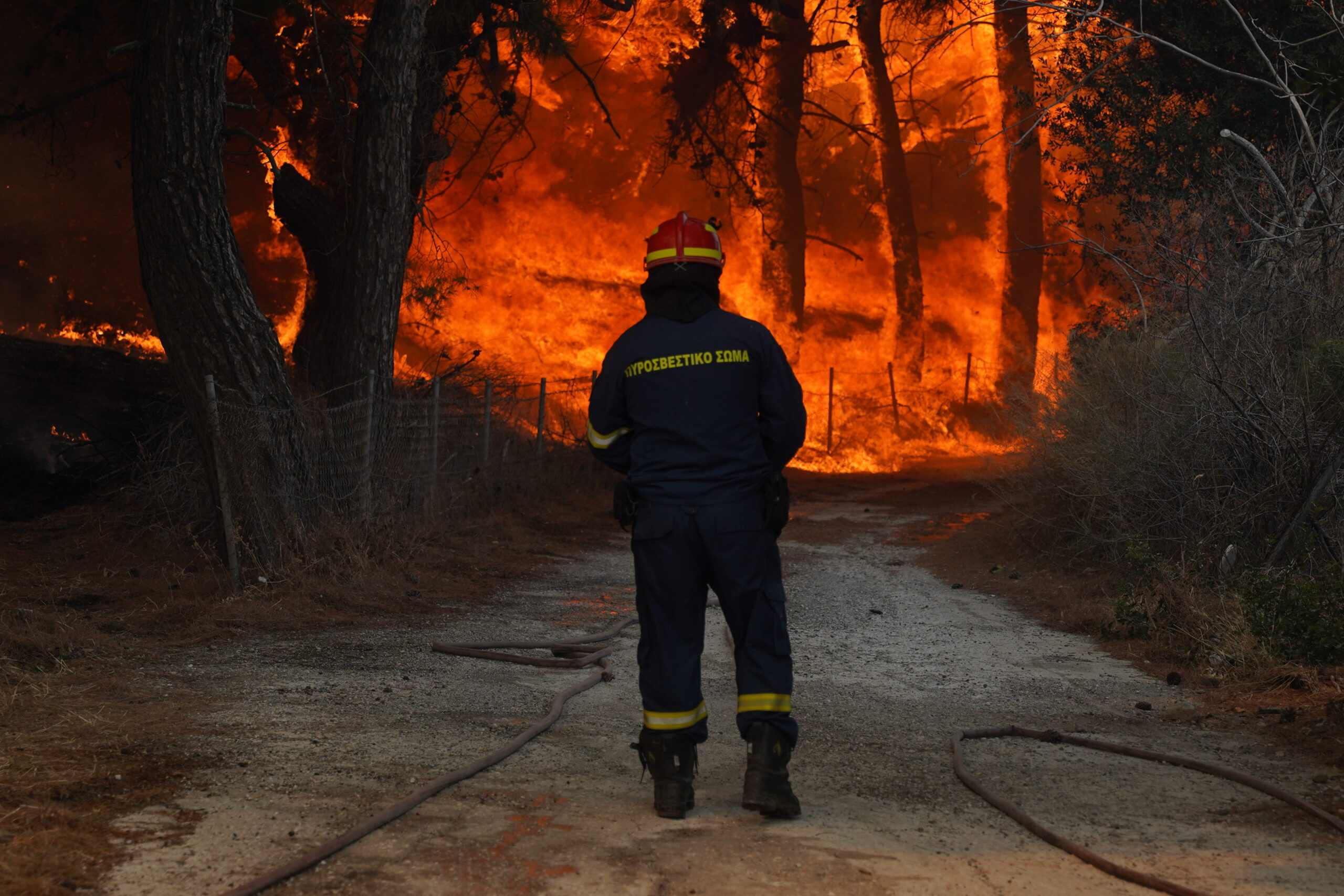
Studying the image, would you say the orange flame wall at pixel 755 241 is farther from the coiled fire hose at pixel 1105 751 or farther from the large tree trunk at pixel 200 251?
the coiled fire hose at pixel 1105 751

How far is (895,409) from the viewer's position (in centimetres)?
2939

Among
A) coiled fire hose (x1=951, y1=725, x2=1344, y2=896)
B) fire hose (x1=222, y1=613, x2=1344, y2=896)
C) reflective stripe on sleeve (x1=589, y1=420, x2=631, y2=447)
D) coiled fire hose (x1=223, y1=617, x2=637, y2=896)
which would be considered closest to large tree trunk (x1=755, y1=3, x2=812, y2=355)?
coiled fire hose (x1=223, y1=617, x2=637, y2=896)

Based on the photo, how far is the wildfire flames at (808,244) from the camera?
2992 centimetres

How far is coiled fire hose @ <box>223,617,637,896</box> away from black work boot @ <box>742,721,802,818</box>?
3.49 ft

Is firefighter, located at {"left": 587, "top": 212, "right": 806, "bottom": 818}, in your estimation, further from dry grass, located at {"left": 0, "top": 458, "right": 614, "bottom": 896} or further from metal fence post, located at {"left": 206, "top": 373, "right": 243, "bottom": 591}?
metal fence post, located at {"left": 206, "top": 373, "right": 243, "bottom": 591}

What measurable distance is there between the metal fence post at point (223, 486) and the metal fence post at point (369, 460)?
1350 millimetres

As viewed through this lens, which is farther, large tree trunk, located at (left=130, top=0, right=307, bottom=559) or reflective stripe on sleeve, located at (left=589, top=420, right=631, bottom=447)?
large tree trunk, located at (left=130, top=0, right=307, bottom=559)

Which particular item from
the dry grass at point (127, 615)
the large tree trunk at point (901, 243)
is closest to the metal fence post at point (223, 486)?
the dry grass at point (127, 615)

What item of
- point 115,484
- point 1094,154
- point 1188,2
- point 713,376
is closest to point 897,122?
point 1094,154

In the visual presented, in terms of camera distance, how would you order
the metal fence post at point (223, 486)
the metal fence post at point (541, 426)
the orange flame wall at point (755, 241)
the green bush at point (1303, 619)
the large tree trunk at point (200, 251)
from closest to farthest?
the green bush at point (1303, 619) → the metal fence post at point (223, 486) → the large tree trunk at point (200, 251) → the metal fence post at point (541, 426) → the orange flame wall at point (755, 241)

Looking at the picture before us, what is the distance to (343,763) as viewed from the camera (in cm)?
467

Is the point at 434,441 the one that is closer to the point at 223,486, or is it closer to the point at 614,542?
the point at 614,542

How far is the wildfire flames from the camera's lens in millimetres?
29922

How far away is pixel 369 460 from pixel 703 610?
644 centimetres
